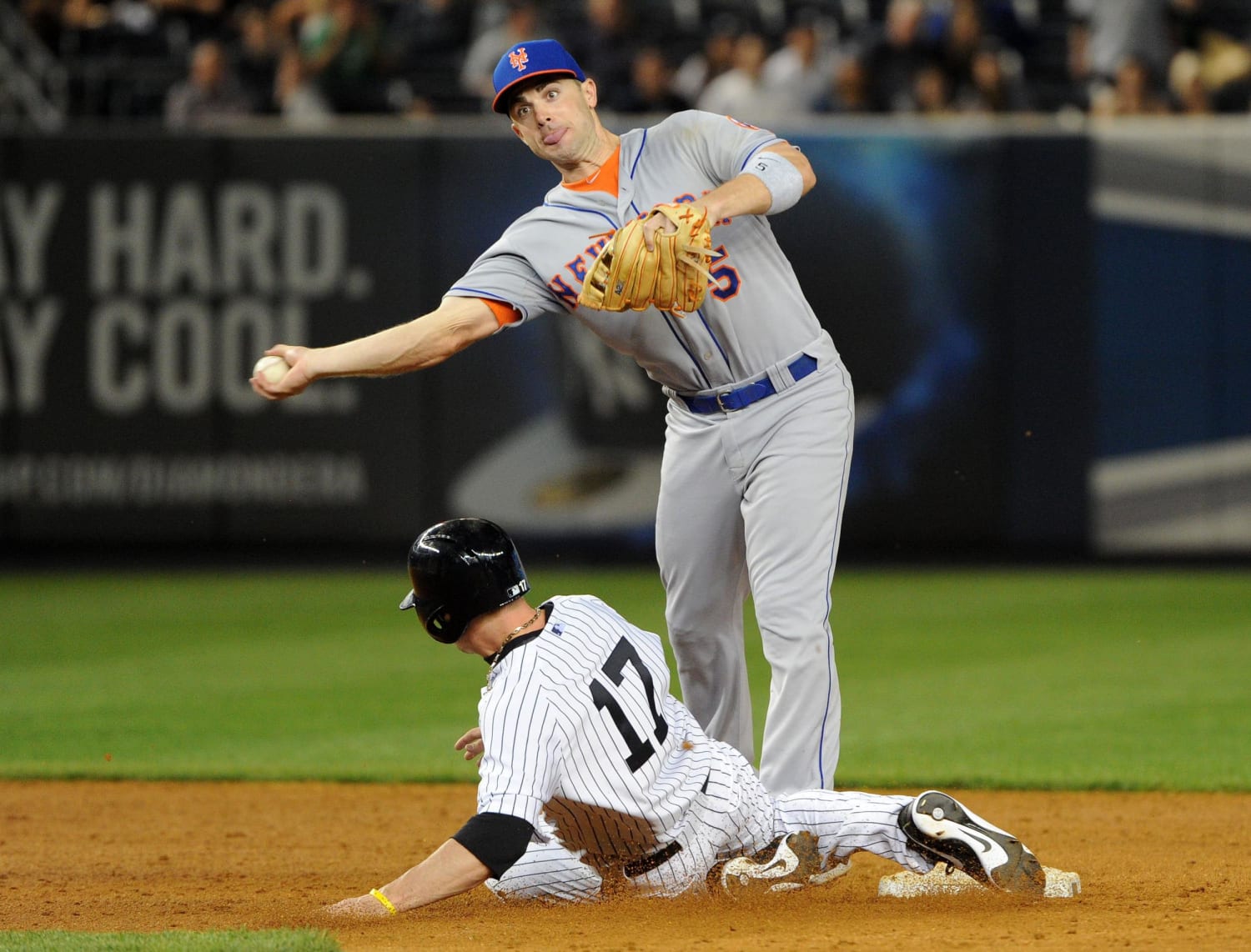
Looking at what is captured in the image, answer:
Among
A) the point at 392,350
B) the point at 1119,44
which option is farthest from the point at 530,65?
the point at 1119,44

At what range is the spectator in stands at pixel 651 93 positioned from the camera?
520 inches

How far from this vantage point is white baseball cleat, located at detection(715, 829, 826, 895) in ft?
14.2

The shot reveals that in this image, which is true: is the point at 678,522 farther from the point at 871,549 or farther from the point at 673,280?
the point at 871,549

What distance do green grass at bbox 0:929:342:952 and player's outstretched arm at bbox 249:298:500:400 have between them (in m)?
1.22

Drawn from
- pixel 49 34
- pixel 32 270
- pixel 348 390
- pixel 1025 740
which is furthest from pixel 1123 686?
pixel 49 34

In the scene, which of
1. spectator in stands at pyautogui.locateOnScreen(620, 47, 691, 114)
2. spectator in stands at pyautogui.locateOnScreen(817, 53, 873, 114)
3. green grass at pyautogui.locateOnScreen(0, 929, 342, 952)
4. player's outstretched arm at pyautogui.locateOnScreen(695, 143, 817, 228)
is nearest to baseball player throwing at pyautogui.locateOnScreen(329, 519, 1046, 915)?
green grass at pyautogui.locateOnScreen(0, 929, 342, 952)

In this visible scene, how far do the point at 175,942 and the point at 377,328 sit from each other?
30.0 feet

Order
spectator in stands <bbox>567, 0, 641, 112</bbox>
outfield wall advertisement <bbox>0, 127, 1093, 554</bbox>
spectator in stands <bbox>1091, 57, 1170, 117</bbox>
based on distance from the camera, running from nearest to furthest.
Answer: outfield wall advertisement <bbox>0, 127, 1093, 554</bbox>
spectator in stands <bbox>1091, 57, 1170, 117</bbox>
spectator in stands <bbox>567, 0, 641, 112</bbox>

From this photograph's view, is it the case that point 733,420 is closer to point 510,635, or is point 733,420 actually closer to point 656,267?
point 656,267

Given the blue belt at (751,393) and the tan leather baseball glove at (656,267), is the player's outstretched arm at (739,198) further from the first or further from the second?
the blue belt at (751,393)

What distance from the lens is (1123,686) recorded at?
8.39 meters

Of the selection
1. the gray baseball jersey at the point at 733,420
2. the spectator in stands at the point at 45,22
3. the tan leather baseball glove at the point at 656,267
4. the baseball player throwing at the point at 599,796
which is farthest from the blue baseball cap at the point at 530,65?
the spectator in stands at the point at 45,22

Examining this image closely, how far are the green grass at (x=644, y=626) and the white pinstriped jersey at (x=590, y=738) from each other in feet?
7.32

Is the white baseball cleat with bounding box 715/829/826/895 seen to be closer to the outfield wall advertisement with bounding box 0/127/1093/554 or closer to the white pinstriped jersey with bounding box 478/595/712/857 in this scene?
the white pinstriped jersey with bounding box 478/595/712/857
